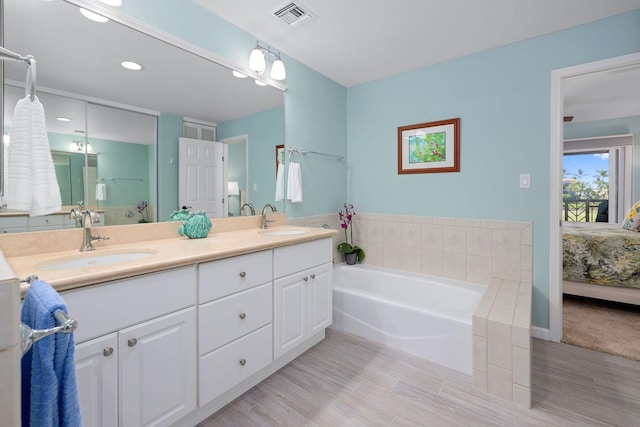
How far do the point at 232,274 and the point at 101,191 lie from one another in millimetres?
805

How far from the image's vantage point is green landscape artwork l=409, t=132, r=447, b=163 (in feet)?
8.87

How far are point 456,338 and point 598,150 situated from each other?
4900 millimetres

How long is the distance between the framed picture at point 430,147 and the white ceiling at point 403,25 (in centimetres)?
59

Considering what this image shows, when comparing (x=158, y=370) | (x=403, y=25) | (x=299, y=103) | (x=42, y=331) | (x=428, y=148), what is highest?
(x=403, y=25)

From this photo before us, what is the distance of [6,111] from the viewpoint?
1213 mm

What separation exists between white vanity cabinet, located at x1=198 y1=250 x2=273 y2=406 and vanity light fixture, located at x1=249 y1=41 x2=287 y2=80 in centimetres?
140

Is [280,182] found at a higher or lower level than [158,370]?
higher

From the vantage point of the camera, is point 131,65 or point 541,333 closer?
point 131,65

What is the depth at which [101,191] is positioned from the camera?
1.52 metres

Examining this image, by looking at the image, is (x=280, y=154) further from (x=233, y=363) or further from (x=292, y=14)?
(x=233, y=363)

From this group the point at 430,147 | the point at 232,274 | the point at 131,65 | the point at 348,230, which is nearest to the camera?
the point at 232,274

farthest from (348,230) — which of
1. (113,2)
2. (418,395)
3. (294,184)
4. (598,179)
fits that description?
(598,179)

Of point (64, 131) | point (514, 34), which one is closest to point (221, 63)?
point (64, 131)

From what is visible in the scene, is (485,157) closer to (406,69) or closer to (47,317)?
(406,69)
